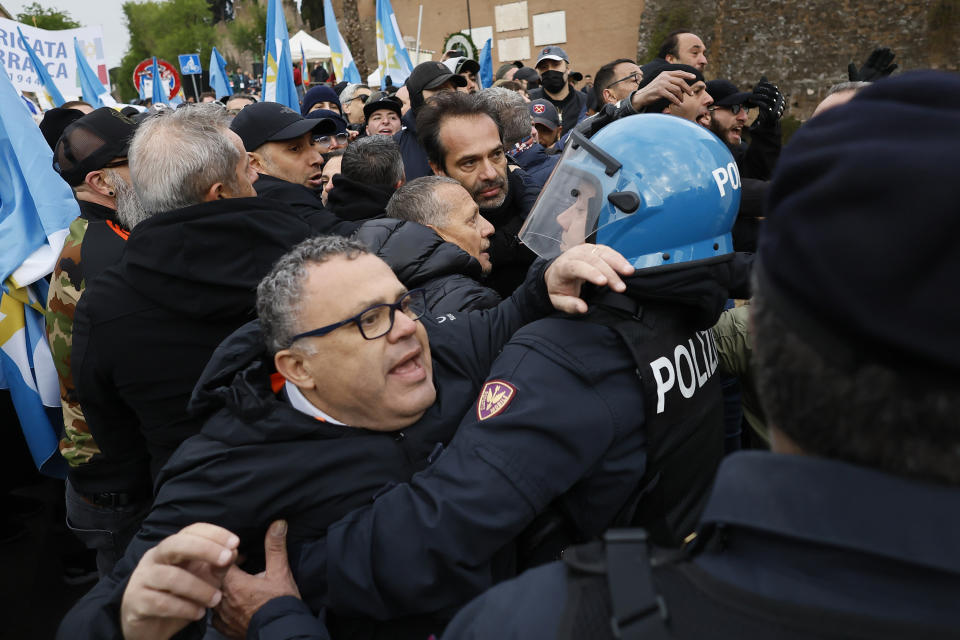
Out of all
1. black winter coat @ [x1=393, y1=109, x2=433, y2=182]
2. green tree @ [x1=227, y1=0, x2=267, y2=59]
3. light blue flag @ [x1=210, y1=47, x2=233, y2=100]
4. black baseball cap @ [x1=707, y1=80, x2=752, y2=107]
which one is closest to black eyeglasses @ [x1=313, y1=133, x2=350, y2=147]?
black winter coat @ [x1=393, y1=109, x2=433, y2=182]

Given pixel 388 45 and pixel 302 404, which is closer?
pixel 302 404

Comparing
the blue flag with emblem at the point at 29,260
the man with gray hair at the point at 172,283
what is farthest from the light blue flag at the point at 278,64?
the man with gray hair at the point at 172,283

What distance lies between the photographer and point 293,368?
5.93 ft

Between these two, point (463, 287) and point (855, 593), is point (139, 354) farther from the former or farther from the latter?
point (855, 593)

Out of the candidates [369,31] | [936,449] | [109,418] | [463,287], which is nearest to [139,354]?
[109,418]

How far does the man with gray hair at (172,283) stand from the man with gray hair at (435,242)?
0.33 meters

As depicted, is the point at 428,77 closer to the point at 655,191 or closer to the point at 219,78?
the point at 655,191

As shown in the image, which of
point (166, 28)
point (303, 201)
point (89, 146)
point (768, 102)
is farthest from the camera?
point (166, 28)

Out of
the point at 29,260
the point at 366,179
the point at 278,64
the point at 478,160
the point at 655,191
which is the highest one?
the point at 278,64

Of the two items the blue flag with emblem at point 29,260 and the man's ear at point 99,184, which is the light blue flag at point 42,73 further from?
the man's ear at point 99,184

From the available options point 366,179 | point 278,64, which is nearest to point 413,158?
point 366,179

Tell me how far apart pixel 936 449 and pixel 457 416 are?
52.7 inches

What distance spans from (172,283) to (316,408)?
79 centimetres

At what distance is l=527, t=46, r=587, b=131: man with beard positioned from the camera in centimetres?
763
